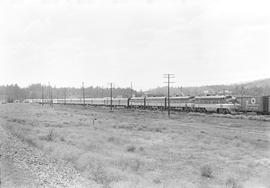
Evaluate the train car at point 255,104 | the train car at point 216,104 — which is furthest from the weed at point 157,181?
the train car at point 216,104

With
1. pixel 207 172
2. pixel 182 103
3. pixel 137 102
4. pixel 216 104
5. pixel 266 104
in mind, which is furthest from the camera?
pixel 137 102

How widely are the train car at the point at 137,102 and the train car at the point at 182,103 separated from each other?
11.1 metres

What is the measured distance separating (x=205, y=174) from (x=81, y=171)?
16.8ft

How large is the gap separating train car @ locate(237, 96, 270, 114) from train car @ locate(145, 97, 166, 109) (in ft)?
65.4

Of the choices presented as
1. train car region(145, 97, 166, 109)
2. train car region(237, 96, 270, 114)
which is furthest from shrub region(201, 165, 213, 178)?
train car region(145, 97, 166, 109)

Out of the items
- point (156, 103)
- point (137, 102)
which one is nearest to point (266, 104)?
point (156, 103)

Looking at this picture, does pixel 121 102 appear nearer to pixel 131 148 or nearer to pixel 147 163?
pixel 131 148

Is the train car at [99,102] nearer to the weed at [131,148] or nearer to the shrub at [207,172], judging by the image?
the weed at [131,148]

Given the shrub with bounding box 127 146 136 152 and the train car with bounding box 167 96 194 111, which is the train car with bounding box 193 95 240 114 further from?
the shrub with bounding box 127 146 136 152

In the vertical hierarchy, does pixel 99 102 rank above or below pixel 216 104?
below

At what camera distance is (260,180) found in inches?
495

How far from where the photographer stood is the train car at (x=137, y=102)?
73031mm

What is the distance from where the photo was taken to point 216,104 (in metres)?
48.6

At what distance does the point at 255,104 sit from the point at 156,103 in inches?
1053
